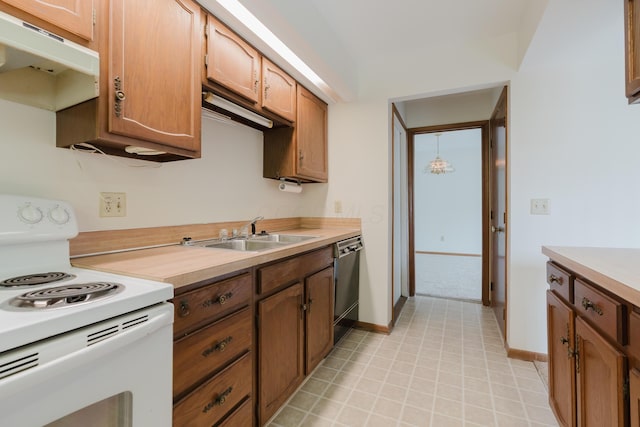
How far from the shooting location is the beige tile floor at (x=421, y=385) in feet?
4.94

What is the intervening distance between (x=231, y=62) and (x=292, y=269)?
1.14 meters

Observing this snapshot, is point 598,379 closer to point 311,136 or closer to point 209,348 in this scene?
point 209,348

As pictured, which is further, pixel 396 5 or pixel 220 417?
pixel 396 5

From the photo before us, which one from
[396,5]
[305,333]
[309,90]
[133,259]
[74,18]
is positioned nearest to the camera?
[74,18]

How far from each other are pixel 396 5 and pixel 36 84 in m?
1.94

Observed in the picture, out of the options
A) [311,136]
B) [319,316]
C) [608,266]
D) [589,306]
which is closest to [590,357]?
[589,306]

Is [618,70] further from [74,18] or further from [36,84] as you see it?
[36,84]

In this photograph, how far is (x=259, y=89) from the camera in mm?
1757

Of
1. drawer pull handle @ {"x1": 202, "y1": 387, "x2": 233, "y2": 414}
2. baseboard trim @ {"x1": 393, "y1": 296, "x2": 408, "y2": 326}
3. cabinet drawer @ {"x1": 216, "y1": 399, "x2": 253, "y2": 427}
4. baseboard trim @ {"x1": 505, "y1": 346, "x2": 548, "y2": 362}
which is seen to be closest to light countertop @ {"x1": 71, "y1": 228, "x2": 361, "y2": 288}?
drawer pull handle @ {"x1": 202, "y1": 387, "x2": 233, "y2": 414}

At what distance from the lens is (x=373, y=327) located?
8.46ft

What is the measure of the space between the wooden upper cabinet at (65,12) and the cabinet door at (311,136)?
1.38m

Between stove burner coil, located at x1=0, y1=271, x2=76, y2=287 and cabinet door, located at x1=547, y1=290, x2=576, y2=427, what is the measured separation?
6.09 ft

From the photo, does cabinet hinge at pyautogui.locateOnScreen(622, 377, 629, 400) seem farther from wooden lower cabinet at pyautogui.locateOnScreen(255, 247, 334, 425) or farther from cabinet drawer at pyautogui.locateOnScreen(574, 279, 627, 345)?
wooden lower cabinet at pyautogui.locateOnScreen(255, 247, 334, 425)

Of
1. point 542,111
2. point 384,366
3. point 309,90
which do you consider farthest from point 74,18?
point 542,111
